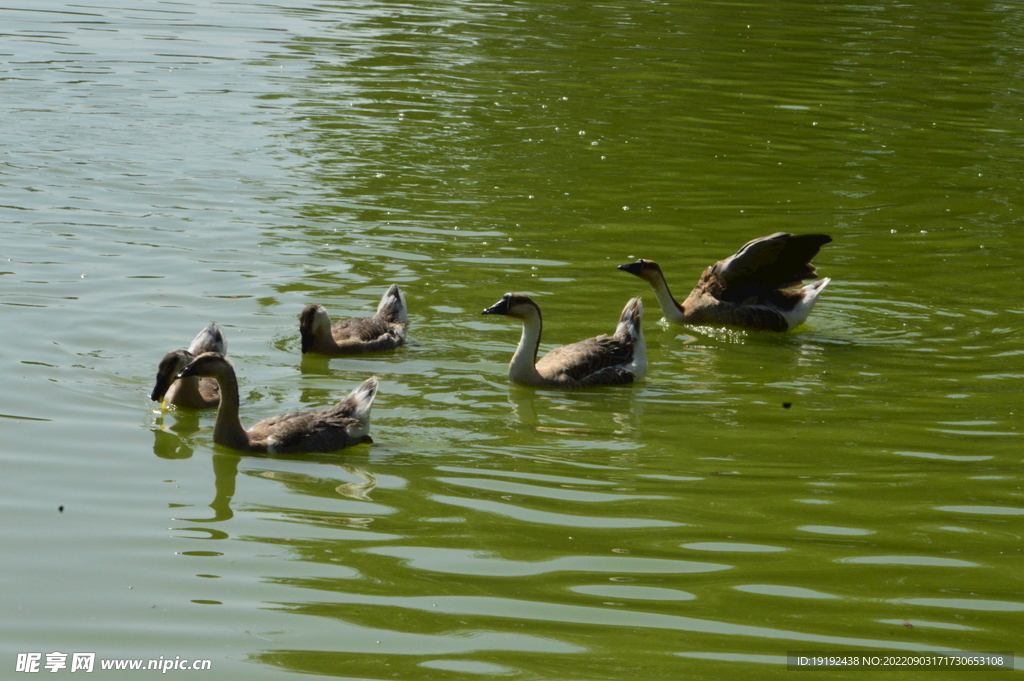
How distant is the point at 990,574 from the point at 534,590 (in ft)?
9.19

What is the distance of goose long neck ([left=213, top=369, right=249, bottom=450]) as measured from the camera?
10.7m

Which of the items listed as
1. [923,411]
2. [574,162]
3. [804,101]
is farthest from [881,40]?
[923,411]

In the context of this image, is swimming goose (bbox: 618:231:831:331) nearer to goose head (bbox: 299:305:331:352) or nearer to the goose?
goose head (bbox: 299:305:331:352)

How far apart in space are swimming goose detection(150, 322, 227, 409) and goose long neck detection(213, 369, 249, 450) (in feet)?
3.26

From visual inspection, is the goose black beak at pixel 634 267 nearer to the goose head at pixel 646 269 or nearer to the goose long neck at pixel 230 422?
the goose head at pixel 646 269

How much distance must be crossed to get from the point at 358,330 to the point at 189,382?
7.17ft

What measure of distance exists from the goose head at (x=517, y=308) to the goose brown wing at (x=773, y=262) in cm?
318

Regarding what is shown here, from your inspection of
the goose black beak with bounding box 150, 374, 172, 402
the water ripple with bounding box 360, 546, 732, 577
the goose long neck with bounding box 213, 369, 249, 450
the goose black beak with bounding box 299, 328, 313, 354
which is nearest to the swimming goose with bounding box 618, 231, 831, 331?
the goose black beak with bounding box 299, 328, 313, 354

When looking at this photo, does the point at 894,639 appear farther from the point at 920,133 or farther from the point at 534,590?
the point at 920,133

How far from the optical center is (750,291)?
15539 mm

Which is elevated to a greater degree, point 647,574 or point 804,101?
point 804,101

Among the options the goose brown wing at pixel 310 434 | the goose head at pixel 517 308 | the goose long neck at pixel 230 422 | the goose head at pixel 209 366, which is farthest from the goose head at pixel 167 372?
the goose head at pixel 517 308

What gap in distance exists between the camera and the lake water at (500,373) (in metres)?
7.75

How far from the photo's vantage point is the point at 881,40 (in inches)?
1414
